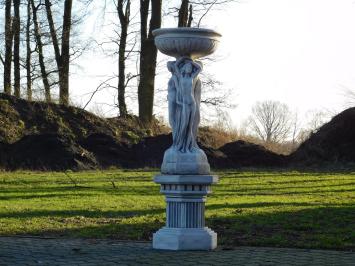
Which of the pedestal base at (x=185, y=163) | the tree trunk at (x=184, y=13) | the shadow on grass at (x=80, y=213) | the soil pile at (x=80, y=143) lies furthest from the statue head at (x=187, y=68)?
the tree trunk at (x=184, y=13)

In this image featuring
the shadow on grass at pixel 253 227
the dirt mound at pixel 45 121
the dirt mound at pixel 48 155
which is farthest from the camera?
the dirt mound at pixel 45 121

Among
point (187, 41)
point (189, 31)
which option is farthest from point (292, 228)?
point (189, 31)

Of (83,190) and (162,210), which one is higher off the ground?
(83,190)

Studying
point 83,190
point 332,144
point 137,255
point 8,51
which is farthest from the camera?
point 8,51

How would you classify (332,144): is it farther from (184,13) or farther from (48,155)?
(48,155)

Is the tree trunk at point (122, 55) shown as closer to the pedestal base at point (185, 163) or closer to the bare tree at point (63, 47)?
the bare tree at point (63, 47)

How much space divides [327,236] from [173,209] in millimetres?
2659

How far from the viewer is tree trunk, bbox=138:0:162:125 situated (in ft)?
130

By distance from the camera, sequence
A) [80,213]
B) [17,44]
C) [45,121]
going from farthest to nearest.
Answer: [17,44], [45,121], [80,213]

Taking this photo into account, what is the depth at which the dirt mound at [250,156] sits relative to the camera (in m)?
36.5

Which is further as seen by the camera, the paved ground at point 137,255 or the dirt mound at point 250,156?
the dirt mound at point 250,156

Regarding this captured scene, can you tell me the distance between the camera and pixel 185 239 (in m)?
10.4

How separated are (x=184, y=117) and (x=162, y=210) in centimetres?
567

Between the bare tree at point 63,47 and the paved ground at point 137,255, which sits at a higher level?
the bare tree at point 63,47
